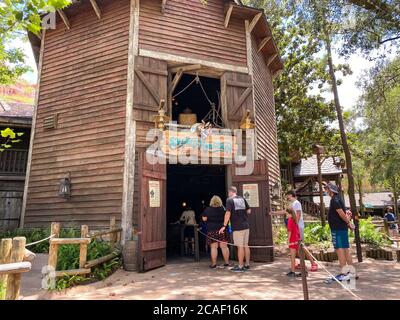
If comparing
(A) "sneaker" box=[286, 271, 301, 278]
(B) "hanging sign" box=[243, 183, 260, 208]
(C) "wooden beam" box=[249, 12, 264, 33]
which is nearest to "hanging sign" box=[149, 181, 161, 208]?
(B) "hanging sign" box=[243, 183, 260, 208]

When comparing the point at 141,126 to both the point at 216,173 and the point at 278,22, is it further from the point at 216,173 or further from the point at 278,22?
the point at 278,22

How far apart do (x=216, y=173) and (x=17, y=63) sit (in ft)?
31.7

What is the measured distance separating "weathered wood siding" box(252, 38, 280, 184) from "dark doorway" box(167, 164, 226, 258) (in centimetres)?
236

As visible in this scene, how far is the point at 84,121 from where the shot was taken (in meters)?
9.04

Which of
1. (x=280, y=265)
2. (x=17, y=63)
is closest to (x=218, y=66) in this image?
(x=280, y=265)

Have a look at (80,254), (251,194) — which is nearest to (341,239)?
(251,194)

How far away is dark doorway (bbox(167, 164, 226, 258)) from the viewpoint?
1344 centimetres

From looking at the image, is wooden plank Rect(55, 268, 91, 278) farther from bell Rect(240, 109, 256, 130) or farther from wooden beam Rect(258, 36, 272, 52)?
wooden beam Rect(258, 36, 272, 52)

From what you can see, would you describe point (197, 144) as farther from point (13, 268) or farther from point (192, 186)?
point (13, 268)

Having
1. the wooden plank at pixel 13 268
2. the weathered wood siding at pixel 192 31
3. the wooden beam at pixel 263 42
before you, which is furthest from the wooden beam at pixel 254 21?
the wooden plank at pixel 13 268

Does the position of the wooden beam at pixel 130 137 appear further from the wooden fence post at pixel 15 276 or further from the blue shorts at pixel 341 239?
the blue shorts at pixel 341 239

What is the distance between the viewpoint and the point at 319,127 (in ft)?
60.8

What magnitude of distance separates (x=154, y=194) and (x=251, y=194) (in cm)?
275

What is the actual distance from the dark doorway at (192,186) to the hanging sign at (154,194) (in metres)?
5.81
